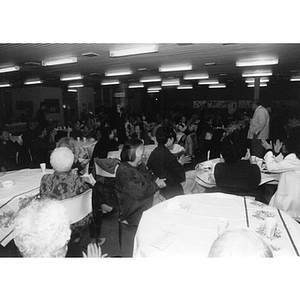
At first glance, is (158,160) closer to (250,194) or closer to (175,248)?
(250,194)

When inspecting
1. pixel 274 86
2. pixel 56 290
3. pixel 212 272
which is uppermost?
pixel 274 86

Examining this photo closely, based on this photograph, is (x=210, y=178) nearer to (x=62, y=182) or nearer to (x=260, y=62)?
(x=62, y=182)

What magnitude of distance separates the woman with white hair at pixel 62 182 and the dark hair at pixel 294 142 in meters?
1.80

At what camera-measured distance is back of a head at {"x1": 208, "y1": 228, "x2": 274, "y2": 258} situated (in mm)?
1074

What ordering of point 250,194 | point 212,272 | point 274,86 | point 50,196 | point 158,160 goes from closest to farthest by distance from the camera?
point 212,272, point 50,196, point 250,194, point 158,160, point 274,86

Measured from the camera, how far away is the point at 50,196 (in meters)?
2.05

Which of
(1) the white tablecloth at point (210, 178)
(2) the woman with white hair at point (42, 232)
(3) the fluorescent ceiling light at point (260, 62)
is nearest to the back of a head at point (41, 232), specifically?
(2) the woman with white hair at point (42, 232)

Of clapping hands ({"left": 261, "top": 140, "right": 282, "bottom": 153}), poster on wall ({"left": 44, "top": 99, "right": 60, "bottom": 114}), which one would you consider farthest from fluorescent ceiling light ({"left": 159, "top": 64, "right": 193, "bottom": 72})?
poster on wall ({"left": 44, "top": 99, "right": 60, "bottom": 114})

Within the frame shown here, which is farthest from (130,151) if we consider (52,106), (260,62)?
(52,106)

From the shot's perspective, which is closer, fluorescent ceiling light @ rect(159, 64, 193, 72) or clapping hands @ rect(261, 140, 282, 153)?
clapping hands @ rect(261, 140, 282, 153)

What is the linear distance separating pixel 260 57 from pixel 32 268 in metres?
5.84

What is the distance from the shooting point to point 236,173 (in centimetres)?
234

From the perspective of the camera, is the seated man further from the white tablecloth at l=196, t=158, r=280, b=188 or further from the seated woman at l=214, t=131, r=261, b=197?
the seated woman at l=214, t=131, r=261, b=197

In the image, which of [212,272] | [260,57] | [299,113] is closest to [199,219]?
[212,272]
